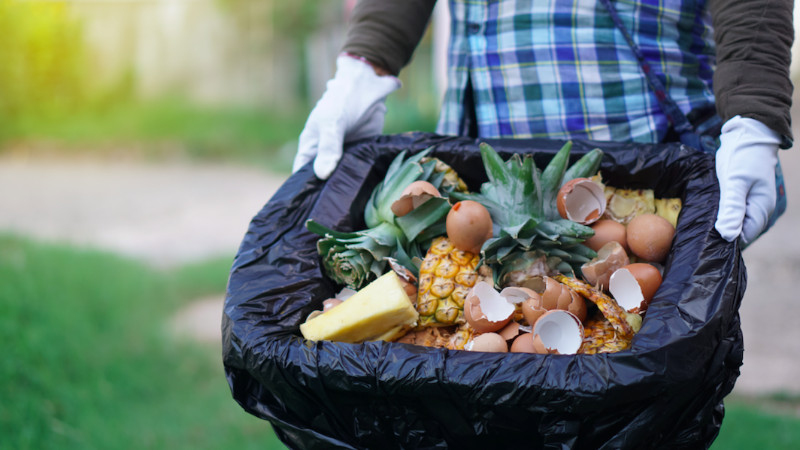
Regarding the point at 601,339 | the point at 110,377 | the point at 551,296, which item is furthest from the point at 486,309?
the point at 110,377

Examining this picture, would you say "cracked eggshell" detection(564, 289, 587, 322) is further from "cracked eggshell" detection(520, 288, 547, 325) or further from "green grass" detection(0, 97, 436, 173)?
"green grass" detection(0, 97, 436, 173)

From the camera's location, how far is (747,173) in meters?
1.45

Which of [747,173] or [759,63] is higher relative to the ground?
[759,63]

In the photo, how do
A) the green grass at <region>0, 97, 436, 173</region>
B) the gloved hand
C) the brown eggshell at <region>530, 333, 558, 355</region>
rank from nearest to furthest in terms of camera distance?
the brown eggshell at <region>530, 333, 558, 355</region>
the gloved hand
the green grass at <region>0, 97, 436, 173</region>

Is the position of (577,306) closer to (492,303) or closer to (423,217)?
(492,303)

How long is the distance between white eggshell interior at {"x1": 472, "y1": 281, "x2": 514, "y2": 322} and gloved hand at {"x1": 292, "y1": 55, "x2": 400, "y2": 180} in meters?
0.55

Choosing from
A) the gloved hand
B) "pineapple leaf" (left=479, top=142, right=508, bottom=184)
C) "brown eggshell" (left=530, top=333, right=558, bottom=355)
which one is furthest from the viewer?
the gloved hand

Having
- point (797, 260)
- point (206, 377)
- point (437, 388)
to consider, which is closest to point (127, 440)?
point (206, 377)

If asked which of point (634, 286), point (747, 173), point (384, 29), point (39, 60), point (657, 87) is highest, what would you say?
point (384, 29)

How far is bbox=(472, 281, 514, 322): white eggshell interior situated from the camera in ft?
4.80

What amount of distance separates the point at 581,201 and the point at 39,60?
836 centimetres

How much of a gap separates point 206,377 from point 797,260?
4.10 meters

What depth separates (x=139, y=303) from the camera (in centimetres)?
421

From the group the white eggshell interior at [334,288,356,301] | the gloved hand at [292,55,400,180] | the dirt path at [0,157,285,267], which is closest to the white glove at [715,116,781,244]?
the white eggshell interior at [334,288,356,301]
